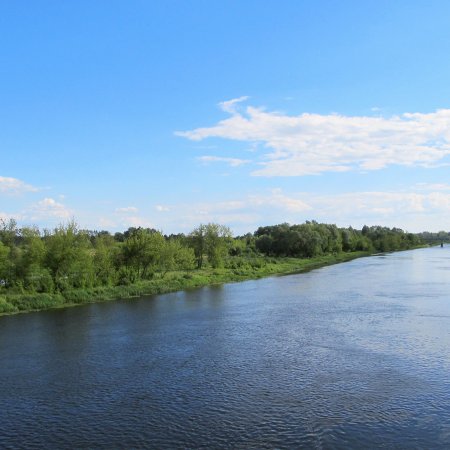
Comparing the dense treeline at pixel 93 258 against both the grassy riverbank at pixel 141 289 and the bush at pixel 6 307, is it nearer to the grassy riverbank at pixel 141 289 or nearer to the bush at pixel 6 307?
the grassy riverbank at pixel 141 289

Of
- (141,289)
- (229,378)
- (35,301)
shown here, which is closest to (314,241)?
(141,289)

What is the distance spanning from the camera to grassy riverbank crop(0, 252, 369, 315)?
37000 mm

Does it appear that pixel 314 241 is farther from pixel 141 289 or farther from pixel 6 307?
pixel 6 307

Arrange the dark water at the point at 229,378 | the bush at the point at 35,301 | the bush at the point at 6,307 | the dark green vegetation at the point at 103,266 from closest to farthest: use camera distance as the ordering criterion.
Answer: the dark water at the point at 229,378
the bush at the point at 6,307
the bush at the point at 35,301
the dark green vegetation at the point at 103,266

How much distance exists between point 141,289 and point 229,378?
28.1 m

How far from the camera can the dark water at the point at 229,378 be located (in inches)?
552

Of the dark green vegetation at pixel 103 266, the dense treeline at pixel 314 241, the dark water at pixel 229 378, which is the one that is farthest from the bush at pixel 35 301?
the dense treeline at pixel 314 241

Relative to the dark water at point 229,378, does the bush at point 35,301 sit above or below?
above

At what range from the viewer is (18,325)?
30.4 metres

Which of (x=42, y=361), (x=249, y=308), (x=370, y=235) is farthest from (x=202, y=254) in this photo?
(x=370, y=235)

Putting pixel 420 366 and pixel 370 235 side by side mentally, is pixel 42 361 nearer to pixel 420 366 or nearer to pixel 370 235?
pixel 420 366

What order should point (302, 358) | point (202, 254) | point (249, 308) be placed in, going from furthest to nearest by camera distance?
point (202, 254), point (249, 308), point (302, 358)

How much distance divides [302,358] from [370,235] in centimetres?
13942

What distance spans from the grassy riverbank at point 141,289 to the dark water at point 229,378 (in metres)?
3.20
